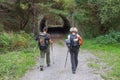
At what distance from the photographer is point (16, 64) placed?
14.9 meters

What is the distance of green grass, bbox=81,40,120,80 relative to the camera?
43.0ft

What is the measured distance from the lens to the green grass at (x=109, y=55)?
13.1m

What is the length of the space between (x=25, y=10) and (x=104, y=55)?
10195mm

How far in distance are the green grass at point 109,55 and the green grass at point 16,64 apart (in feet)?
10.0

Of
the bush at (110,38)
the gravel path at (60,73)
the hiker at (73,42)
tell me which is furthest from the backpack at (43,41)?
the bush at (110,38)

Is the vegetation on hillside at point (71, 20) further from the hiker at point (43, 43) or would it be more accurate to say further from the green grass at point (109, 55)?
the hiker at point (43, 43)

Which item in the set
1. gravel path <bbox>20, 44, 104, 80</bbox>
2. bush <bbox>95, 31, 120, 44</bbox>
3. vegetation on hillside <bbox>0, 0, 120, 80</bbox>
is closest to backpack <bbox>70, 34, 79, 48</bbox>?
gravel path <bbox>20, 44, 104, 80</bbox>

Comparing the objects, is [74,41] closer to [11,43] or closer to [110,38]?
[11,43]

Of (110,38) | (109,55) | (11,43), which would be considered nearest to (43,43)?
(109,55)

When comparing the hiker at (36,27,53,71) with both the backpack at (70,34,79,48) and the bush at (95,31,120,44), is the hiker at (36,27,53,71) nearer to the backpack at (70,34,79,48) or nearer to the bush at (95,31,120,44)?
the backpack at (70,34,79,48)

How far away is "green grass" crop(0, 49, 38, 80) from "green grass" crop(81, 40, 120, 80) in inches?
121

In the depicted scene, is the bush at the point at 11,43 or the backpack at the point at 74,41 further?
the bush at the point at 11,43

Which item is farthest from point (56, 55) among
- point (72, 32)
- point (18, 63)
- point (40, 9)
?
point (40, 9)

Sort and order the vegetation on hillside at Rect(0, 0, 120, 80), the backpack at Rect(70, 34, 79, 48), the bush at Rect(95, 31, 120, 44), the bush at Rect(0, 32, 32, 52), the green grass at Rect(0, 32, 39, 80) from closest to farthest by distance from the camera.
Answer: the backpack at Rect(70, 34, 79, 48), the green grass at Rect(0, 32, 39, 80), the bush at Rect(0, 32, 32, 52), the vegetation on hillside at Rect(0, 0, 120, 80), the bush at Rect(95, 31, 120, 44)
